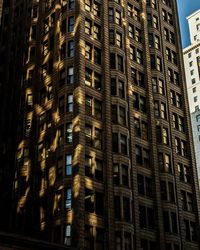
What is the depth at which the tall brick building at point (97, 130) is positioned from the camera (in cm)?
4984

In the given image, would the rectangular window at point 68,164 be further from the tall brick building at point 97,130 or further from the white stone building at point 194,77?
the white stone building at point 194,77

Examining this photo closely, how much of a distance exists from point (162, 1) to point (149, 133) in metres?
24.7

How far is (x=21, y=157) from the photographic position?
57.9 meters

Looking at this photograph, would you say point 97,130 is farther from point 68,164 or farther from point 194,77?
point 194,77

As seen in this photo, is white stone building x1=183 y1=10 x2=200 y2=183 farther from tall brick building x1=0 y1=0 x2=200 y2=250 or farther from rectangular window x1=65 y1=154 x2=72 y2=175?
rectangular window x1=65 y1=154 x2=72 y2=175

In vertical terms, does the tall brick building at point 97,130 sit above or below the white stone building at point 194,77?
below

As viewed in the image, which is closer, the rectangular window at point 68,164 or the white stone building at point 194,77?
the rectangular window at point 68,164

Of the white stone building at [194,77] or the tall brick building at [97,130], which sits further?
the white stone building at [194,77]

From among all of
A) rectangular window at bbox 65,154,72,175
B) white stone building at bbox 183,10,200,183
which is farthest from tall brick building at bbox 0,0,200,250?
white stone building at bbox 183,10,200,183

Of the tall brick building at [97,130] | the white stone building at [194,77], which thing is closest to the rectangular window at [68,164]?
the tall brick building at [97,130]

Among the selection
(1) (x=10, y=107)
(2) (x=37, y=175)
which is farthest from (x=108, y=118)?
(1) (x=10, y=107)

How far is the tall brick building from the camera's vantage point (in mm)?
49844

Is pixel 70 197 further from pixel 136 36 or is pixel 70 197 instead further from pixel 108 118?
pixel 136 36

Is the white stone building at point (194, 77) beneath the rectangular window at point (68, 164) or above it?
above
